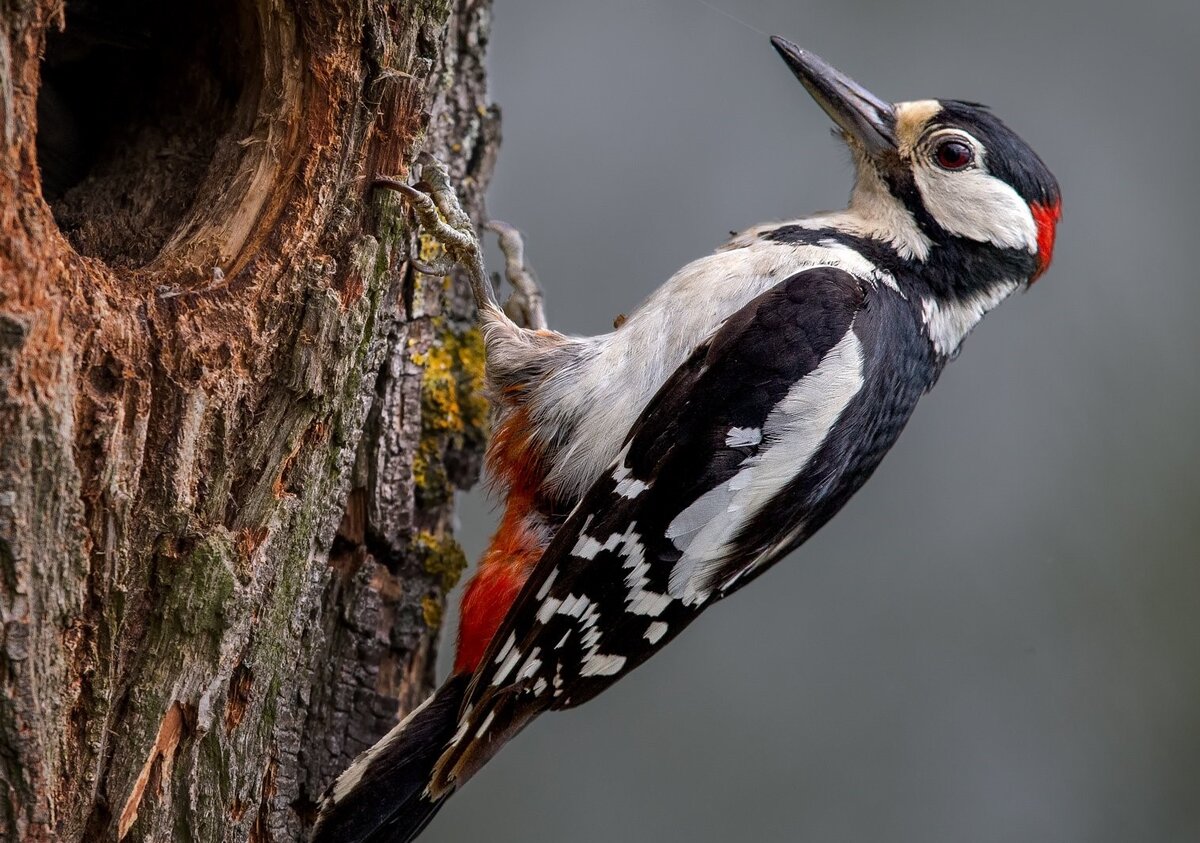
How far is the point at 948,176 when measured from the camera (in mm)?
2686

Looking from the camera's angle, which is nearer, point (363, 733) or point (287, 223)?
point (287, 223)

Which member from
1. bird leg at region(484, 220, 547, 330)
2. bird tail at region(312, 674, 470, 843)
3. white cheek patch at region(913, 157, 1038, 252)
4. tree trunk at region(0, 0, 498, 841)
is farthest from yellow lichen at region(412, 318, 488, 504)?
white cheek patch at region(913, 157, 1038, 252)

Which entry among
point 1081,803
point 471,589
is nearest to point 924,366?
point 471,589

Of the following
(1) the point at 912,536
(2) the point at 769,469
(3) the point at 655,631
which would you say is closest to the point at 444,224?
(2) the point at 769,469

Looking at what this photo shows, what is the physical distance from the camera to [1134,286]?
14.2 ft

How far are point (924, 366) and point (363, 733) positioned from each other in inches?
60.3

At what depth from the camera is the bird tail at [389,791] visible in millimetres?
2178

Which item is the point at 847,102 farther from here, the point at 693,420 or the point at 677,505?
the point at 677,505

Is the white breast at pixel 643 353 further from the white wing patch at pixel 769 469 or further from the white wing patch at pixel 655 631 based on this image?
the white wing patch at pixel 655 631

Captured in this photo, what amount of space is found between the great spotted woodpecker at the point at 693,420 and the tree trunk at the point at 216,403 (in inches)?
7.8

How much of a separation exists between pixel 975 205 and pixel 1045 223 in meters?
0.20

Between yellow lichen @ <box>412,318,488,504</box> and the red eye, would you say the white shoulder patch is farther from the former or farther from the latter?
yellow lichen @ <box>412,318,488,504</box>

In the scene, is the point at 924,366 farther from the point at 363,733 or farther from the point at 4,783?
the point at 4,783

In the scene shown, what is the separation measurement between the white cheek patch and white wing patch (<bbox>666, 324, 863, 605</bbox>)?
504 mm
